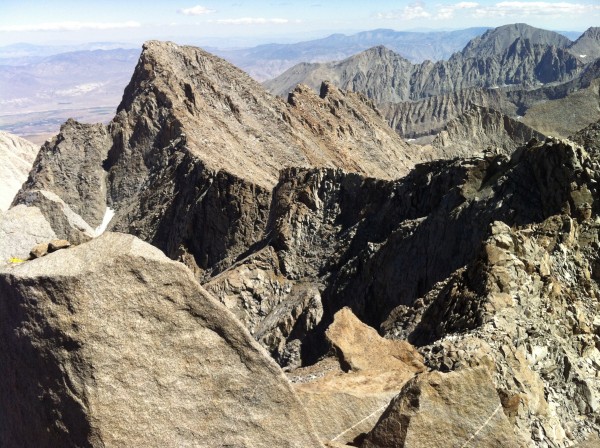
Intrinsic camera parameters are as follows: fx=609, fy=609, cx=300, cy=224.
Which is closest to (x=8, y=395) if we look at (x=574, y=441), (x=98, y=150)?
(x=574, y=441)

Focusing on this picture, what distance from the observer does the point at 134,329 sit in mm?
9266

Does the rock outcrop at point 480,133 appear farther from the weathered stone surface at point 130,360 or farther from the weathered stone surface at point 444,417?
the weathered stone surface at point 130,360

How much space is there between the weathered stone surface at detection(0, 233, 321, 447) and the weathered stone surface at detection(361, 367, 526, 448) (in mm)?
1349

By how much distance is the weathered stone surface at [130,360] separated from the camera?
29.6 ft

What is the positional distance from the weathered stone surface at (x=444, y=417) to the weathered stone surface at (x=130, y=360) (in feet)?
4.42

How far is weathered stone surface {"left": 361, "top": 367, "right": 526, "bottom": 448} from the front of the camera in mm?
9633

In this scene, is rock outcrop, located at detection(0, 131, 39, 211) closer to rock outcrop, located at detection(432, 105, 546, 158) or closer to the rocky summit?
the rocky summit

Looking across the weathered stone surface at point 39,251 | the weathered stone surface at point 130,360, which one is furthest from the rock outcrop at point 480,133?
the weathered stone surface at point 130,360

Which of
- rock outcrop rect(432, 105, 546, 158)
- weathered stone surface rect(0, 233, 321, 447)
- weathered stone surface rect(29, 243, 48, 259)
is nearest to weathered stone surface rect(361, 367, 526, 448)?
weathered stone surface rect(0, 233, 321, 447)

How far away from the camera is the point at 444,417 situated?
9781mm

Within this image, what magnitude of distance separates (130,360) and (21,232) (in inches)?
721

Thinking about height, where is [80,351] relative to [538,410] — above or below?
above

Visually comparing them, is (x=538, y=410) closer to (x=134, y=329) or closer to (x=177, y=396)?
(x=177, y=396)

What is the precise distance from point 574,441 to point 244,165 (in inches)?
2018
